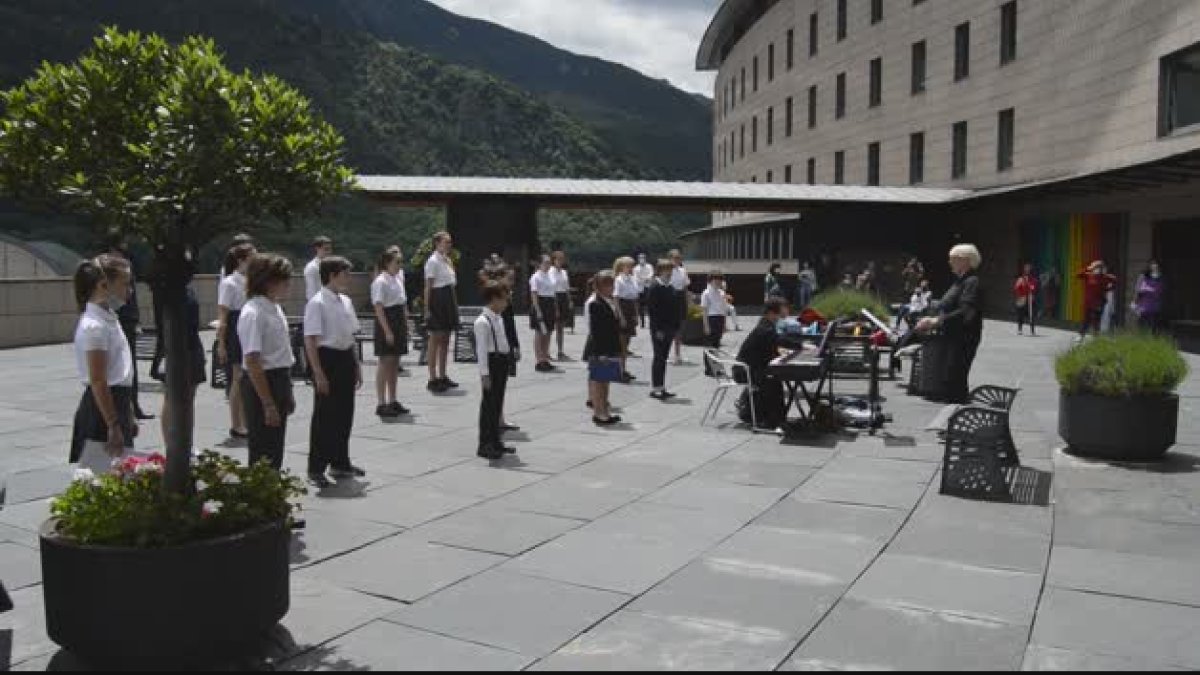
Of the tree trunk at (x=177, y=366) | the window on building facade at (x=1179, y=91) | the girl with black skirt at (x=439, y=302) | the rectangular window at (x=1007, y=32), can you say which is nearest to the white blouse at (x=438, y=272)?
the girl with black skirt at (x=439, y=302)

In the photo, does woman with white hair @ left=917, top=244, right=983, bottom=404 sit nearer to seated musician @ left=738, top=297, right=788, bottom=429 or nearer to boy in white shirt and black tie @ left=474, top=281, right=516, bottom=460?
seated musician @ left=738, top=297, right=788, bottom=429

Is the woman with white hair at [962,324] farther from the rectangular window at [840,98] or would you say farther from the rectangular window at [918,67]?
the rectangular window at [840,98]

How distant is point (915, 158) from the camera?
3781cm

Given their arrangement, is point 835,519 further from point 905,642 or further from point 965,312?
point 965,312

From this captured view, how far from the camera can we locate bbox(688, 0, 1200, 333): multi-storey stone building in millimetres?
23891

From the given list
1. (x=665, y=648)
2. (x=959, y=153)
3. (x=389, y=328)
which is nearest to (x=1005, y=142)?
(x=959, y=153)

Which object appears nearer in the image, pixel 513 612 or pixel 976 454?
pixel 513 612

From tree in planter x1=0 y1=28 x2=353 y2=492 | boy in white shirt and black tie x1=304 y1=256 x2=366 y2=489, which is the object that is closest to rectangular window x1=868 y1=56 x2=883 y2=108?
boy in white shirt and black tie x1=304 y1=256 x2=366 y2=489

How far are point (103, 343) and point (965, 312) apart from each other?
24.4 ft

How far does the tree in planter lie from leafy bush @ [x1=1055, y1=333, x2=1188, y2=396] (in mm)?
6820

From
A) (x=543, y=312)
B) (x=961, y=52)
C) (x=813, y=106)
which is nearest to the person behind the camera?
(x=543, y=312)

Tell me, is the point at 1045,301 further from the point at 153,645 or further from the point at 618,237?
the point at 618,237

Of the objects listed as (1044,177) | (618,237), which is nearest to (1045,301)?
(1044,177)

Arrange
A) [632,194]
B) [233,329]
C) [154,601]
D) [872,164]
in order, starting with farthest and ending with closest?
[872,164]
[632,194]
[233,329]
[154,601]
